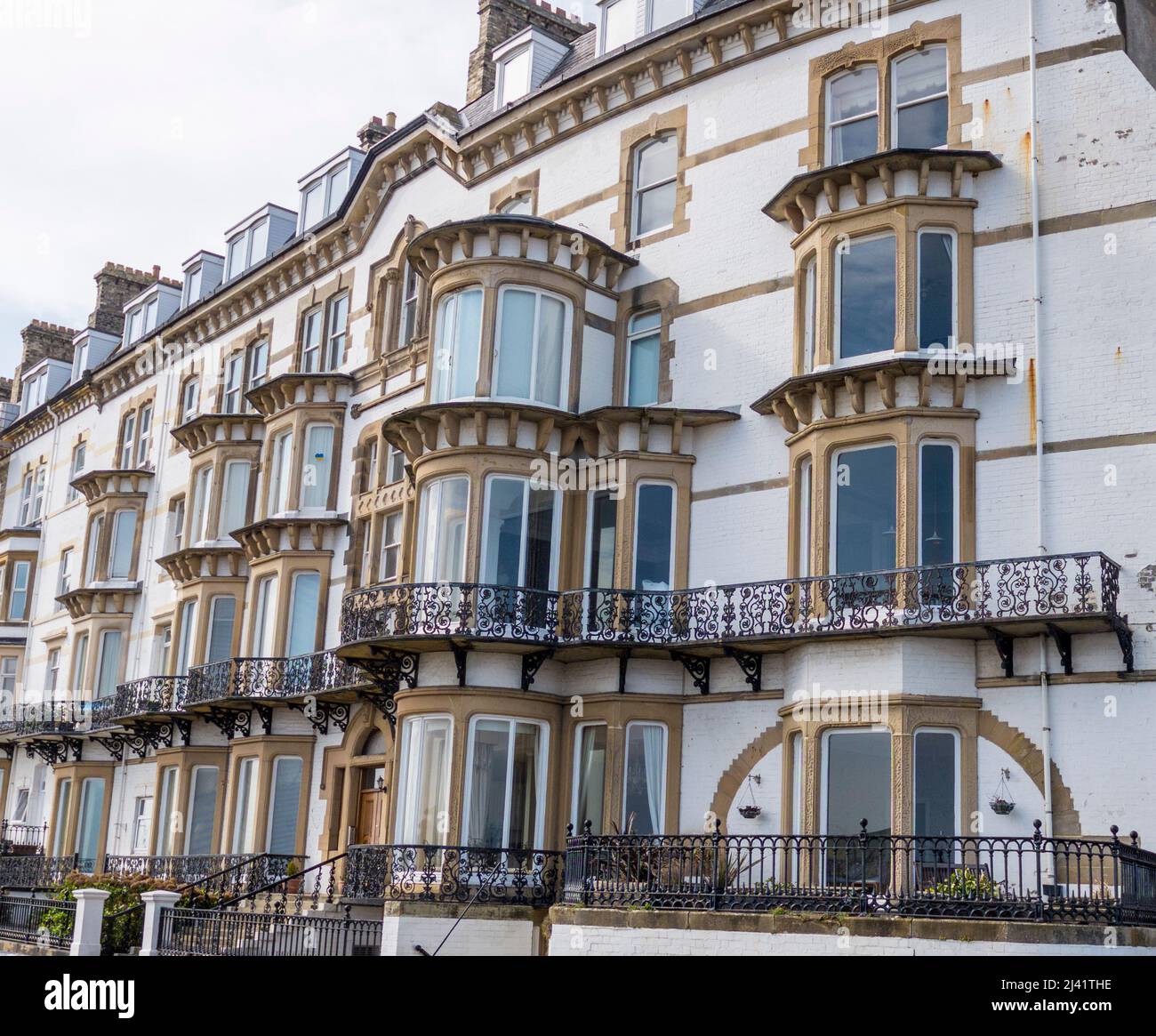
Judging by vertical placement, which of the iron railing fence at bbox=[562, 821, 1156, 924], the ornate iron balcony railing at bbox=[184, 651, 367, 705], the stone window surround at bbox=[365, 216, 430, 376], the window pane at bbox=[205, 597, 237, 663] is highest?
the stone window surround at bbox=[365, 216, 430, 376]

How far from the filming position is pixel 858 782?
61.5 feet

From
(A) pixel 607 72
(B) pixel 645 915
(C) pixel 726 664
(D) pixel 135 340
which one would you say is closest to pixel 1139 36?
(B) pixel 645 915

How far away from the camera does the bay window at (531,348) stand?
23.0 metres

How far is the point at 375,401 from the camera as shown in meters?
28.3

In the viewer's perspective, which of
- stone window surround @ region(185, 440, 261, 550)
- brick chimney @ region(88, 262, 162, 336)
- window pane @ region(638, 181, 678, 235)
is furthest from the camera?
brick chimney @ region(88, 262, 162, 336)

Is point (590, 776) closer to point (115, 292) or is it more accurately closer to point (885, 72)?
point (885, 72)

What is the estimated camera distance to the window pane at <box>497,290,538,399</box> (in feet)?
75.5

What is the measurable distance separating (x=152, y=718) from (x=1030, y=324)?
68.9ft

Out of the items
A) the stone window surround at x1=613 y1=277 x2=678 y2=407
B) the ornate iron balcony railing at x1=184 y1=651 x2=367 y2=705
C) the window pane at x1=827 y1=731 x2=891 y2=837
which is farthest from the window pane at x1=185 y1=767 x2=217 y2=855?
the window pane at x1=827 y1=731 x2=891 y2=837

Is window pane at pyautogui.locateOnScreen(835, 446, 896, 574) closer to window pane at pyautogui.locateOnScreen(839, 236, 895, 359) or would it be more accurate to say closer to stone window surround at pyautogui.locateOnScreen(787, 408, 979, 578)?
stone window surround at pyautogui.locateOnScreen(787, 408, 979, 578)

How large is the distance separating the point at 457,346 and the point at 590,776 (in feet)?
24.2

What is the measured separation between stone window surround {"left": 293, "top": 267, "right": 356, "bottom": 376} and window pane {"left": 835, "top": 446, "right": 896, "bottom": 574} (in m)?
13.6
